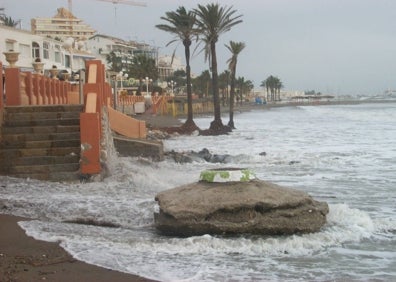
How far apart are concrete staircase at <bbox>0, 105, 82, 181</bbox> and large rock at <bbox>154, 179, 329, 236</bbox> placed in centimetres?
479

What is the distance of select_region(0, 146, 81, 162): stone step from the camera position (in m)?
12.7

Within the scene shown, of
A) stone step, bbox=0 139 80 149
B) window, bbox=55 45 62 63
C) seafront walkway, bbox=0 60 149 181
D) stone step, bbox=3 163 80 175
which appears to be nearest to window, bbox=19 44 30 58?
window, bbox=55 45 62 63

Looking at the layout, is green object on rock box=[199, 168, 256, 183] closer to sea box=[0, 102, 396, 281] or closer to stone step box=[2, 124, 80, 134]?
sea box=[0, 102, 396, 281]

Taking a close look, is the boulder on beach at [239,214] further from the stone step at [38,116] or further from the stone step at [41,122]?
the stone step at [38,116]

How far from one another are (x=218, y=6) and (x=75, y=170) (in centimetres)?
3141

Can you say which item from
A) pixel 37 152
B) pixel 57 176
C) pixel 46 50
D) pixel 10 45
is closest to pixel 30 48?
pixel 46 50

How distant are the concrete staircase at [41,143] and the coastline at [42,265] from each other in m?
5.08

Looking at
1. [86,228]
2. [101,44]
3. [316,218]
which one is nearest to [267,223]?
[316,218]

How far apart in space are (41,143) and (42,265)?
7259 mm

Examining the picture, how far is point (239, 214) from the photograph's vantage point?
312 inches

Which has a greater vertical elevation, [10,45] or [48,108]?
[10,45]

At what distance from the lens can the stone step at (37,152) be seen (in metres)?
12.7

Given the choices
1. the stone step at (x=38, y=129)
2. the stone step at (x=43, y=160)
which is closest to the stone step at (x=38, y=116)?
the stone step at (x=38, y=129)

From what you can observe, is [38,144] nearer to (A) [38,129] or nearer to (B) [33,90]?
(A) [38,129]
